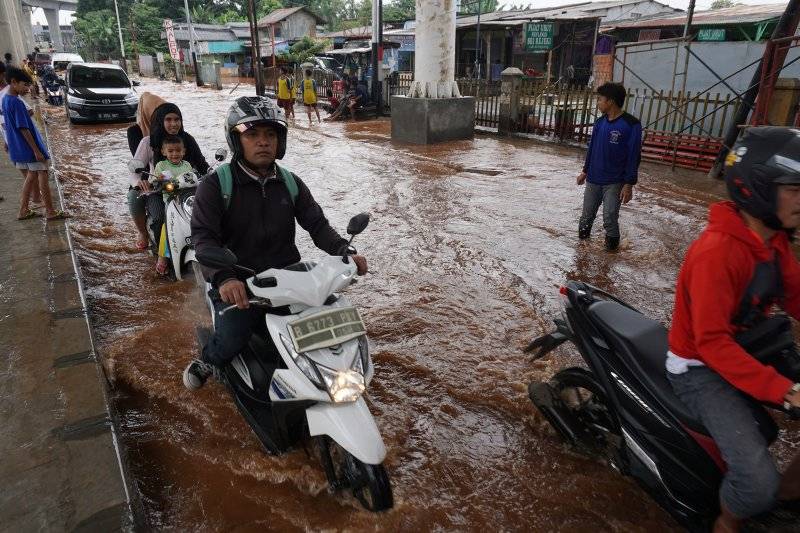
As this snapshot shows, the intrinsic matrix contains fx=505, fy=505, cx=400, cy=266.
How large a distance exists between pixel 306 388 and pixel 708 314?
168 cm

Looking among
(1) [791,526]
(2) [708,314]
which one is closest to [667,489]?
(1) [791,526]

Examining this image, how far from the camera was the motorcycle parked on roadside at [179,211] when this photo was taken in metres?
4.79

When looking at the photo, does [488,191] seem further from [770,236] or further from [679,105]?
[770,236]

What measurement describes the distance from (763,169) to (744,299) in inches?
19.7

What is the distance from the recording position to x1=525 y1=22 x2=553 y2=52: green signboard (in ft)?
72.7

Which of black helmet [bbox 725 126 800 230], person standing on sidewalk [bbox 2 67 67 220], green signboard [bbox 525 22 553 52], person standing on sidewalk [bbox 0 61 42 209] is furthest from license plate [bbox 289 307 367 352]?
green signboard [bbox 525 22 553 52]

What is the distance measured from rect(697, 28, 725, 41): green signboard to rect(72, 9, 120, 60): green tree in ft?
181

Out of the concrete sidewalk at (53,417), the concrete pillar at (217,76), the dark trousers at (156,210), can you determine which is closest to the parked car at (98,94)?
the dark trousers at (156,210)

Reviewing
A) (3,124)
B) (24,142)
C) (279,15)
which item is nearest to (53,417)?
(24,142)

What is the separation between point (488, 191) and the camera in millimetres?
8781

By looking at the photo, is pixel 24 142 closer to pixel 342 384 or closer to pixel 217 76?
pixel 342 384

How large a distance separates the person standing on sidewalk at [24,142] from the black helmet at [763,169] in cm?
700

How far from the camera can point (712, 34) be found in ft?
52.2

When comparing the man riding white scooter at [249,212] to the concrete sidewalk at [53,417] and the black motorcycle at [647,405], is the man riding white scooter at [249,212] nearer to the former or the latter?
the concrete sidewalk at [53,417]
